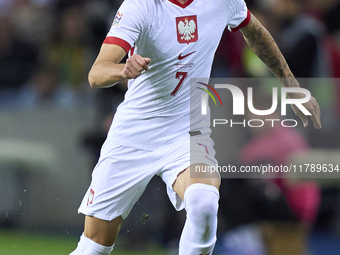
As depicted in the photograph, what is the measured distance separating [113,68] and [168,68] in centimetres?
50

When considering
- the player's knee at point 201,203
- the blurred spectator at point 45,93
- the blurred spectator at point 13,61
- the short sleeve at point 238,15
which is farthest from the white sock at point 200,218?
the blurred spectator at point 13,61

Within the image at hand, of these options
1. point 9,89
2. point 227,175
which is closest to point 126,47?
point 227,175

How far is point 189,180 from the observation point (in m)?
2.56

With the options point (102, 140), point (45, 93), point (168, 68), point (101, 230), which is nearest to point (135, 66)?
point (168, 68)

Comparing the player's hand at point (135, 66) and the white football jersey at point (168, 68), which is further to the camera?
the white football jersey at point (168, 68)

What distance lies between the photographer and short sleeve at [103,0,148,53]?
254 centimetres

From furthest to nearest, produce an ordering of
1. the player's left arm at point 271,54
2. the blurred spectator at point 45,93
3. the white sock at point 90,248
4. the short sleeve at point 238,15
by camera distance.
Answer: the blurred spectator at point 45,93, the player's left arm at point 271,54, the short sleeve at point 238,15, the white sock at point 90,248

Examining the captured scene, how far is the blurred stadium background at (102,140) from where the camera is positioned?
427cm

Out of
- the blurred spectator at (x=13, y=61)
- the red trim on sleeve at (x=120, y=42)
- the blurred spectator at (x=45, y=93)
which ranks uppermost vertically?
the red trim on sleeve at (x=120, y=42)

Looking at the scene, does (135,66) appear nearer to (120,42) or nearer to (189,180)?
(120,42)

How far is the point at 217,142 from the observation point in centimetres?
451

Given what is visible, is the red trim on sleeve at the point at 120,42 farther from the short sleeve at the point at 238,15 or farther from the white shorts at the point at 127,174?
the short sleeve at the point at 238,15

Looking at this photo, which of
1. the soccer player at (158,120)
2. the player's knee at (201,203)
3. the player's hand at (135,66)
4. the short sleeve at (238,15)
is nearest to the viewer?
the player's hand at (135,66)

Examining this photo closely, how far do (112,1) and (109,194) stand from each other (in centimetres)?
254
